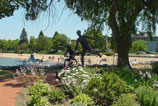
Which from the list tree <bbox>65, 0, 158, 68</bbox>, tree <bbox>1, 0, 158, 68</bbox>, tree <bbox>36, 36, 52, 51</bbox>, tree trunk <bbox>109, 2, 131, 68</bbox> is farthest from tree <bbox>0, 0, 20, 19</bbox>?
tree <bbox>36, 36, 52, 51</bbox>

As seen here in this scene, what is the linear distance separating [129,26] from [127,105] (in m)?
10.8

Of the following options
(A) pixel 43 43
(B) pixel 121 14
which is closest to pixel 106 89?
(B) pixel 121 14

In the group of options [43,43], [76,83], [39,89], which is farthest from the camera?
[43,43]

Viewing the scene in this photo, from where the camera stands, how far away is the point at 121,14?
43.9ft

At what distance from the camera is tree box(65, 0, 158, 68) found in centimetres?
1331

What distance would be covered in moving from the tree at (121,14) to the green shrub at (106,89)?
7900mm

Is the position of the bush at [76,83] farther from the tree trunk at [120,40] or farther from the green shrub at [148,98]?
the tree trunk at [120,40]

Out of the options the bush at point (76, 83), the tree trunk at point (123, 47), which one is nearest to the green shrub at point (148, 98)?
the bush at point (76, 83)

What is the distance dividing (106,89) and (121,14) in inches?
366

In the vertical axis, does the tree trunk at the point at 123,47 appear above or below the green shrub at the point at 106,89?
above

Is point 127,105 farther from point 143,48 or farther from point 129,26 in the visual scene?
point 143,48

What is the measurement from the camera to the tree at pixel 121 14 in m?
13.3

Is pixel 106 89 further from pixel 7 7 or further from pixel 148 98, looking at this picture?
pixel 7 7

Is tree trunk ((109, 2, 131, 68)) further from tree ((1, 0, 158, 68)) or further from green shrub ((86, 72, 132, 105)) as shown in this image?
green shrub ((86, 72, 132, 105))
